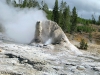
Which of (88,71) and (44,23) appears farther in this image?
(44,23)

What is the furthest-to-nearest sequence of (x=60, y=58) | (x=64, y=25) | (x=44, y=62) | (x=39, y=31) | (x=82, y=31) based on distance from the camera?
(x=82, y=31) < (x=64, y=25) < (x=39, y=31) < (x=60, y=58) < (x=44, y=62)

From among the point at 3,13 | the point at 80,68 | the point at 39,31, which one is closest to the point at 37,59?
the point at 80,68

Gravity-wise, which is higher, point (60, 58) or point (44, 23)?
point (44, 23)

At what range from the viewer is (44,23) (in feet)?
93.8

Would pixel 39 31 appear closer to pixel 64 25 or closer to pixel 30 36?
pixel 30 36

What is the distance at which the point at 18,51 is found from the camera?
72.4ft

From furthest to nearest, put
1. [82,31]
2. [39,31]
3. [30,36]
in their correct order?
[82,31] < [30,36] < [39,31]

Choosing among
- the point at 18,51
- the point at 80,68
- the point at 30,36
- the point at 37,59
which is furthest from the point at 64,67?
the point at 30,36

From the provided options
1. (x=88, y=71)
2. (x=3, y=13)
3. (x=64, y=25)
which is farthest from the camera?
(x=64, y=25)

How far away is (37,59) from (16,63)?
2.03 meters

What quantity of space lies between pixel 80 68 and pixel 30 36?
46.3ft

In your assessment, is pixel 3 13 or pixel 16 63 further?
pixel 3 13

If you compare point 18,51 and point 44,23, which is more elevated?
point 44,23

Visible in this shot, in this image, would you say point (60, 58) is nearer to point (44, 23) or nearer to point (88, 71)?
point (88, 71)
